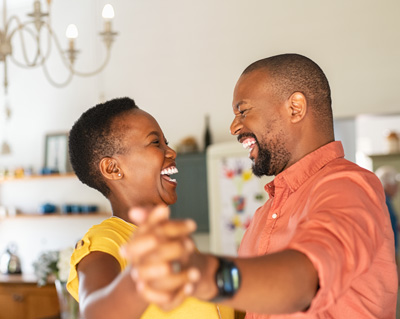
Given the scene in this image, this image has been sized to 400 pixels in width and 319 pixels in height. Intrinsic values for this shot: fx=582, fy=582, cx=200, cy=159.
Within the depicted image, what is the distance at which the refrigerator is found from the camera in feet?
17.6

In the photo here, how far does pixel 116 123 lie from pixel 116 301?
2.32 feet

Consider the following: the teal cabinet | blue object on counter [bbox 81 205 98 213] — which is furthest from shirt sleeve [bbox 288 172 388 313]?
blue object on counter [bbox 81 205 98 213]

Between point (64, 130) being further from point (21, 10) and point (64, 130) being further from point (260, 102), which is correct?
point (260, 102)

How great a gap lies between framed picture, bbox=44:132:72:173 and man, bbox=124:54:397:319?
5.11 metres

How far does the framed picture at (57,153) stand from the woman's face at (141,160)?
16.6 ft

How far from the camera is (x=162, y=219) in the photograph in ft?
2.41

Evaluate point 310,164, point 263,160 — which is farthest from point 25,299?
point 310,164

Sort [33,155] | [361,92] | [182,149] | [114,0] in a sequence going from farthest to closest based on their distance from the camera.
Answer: [33,155], [114,0], [182,149], [361,92]

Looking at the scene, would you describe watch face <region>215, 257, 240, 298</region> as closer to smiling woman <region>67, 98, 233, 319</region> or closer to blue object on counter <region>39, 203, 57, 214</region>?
smiling woman <region>67, 98, 233, 319</region>

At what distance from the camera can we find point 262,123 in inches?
59.4

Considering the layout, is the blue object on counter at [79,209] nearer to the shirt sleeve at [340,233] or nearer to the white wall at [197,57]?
the white wall at [197,57]

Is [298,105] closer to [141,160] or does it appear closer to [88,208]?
[141,160]

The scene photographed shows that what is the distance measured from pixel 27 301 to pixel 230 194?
7.53ft

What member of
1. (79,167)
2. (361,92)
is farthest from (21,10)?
(79,167)
